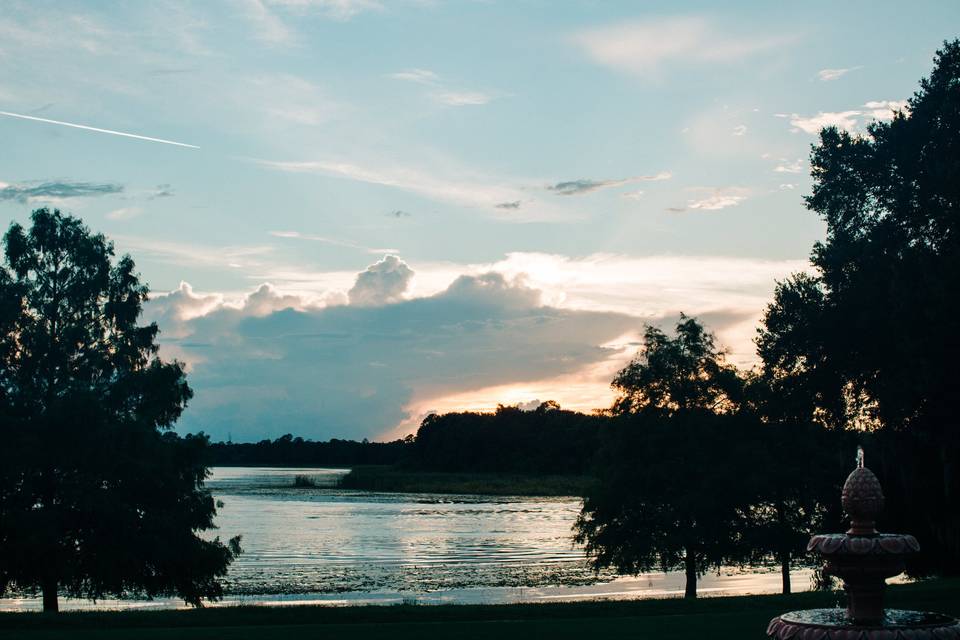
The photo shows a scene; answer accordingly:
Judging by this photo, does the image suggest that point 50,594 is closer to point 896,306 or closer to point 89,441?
point 89,441

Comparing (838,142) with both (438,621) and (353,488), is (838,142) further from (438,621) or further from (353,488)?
(353,488)

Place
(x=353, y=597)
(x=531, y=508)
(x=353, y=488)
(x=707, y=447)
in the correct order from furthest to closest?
(x=353, y=488), (x=531, y=508), (x=707, y=447), (x=353, y=597)

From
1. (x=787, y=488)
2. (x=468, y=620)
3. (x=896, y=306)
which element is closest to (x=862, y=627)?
(x=468, y=620)

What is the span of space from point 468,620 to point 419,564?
105ft

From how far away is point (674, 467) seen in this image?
4203 cm

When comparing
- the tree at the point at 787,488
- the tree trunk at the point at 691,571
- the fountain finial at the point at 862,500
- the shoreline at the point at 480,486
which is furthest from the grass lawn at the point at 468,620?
the shoreline at the point at 480,486

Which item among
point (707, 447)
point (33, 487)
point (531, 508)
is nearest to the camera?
point (33, 487)

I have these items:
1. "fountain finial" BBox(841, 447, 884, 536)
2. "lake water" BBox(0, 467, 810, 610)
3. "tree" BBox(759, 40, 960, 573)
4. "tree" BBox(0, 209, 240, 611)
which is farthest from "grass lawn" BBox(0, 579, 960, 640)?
"lake water" BBox(0, 467, 810, 610)

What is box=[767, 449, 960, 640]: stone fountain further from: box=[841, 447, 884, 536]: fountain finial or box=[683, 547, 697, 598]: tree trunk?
box=[683, 547, 697, 598]: tree trunk

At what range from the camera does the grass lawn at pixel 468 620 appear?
53.2ft

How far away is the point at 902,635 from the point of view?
691 centimetres

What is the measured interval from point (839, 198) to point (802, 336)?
4.21 m

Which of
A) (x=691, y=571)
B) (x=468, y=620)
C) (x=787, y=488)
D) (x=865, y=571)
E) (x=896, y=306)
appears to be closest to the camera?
Answer: (x=865, y=571)

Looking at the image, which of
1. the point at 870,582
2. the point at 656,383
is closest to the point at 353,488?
the point at 656,383
